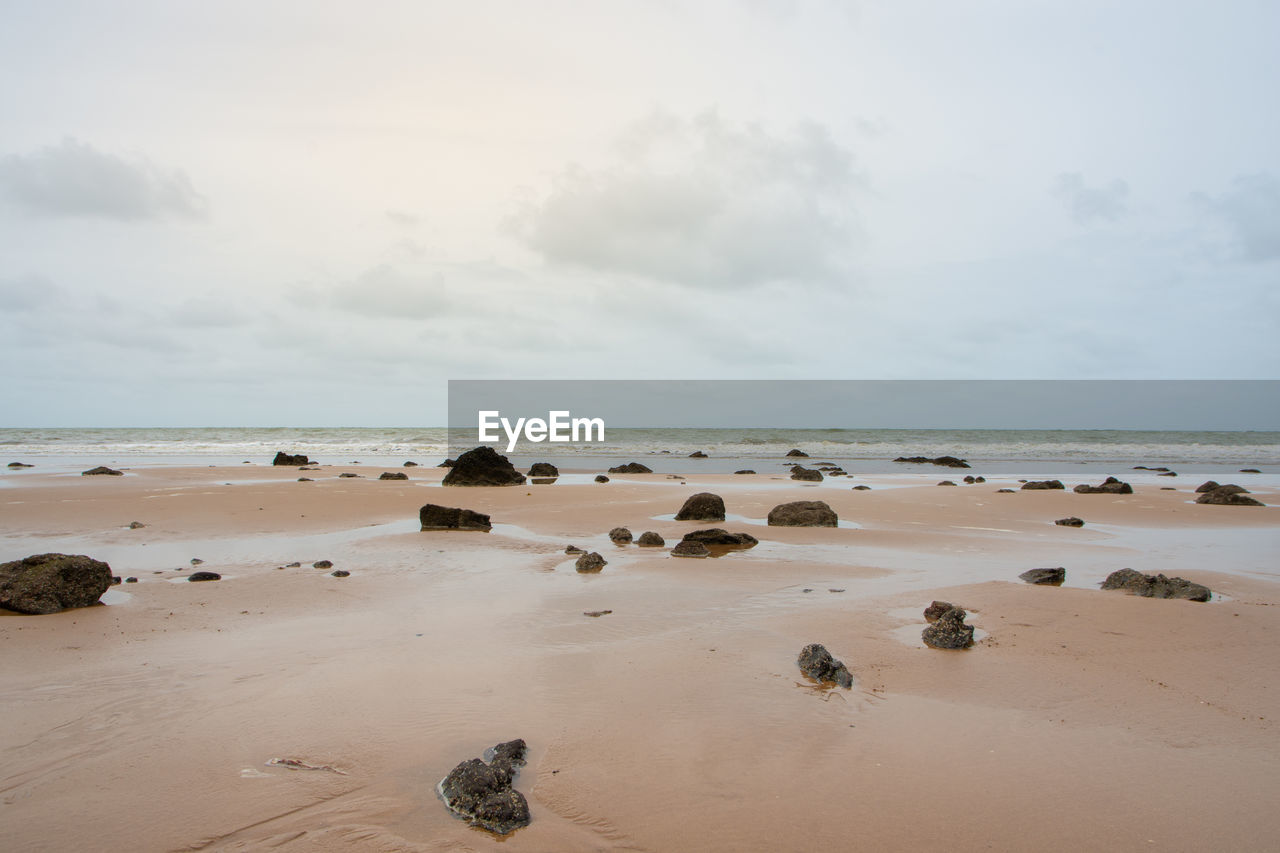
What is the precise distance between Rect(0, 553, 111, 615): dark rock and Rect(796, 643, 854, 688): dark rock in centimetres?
671

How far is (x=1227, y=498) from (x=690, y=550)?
1542 cm

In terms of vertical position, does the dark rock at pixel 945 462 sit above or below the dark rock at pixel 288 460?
below

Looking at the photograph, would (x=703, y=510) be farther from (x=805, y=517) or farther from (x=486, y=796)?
(x=486, y=796)

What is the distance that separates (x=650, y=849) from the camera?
3051 millimetres

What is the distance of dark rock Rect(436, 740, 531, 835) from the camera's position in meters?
3.17

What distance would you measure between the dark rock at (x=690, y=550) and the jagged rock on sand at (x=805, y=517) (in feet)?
11.2

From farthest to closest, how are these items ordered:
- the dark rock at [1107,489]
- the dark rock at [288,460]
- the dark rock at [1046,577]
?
1. the dark rock at [288,460]
2. the dark rock at [1107,489]
3. the dark rock at [1046,577]

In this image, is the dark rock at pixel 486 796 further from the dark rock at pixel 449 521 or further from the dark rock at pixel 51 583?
the dark rock at pixel 449 521

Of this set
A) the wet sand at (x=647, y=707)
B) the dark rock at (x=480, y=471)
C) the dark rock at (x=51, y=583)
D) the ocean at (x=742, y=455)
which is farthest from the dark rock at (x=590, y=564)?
the ocean at (x=742, y=455)

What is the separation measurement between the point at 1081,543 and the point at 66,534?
1631 centimetres

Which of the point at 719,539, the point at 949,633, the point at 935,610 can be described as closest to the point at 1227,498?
the point at 719,539

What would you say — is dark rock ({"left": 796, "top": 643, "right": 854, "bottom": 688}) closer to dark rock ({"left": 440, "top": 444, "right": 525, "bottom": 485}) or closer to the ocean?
dark rock ({"left": 440, "top": 444, "right": 525, "bottom": 485})

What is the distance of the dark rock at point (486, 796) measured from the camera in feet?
10.4

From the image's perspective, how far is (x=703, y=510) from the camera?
1389cm
